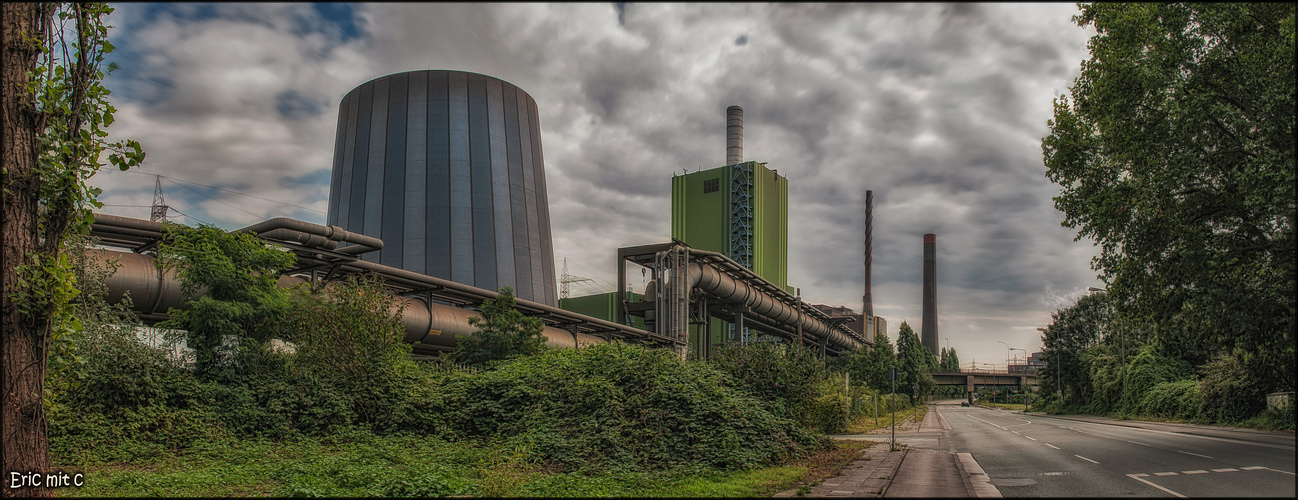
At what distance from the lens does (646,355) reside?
20031 mm

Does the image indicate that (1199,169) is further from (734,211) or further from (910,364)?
(910,364)

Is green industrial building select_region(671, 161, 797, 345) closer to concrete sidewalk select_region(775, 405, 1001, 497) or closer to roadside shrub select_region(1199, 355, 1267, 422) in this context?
roadside shrub select_region(1199, 355, 1267, 422)

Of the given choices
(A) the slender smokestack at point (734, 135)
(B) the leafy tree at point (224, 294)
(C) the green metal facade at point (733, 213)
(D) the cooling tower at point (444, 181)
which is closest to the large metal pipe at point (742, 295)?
(D) the cooling tower at point (444, 181)

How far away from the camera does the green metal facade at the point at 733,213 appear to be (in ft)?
297

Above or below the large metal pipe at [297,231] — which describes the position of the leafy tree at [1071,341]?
below

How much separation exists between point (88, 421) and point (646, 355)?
40.3 feet

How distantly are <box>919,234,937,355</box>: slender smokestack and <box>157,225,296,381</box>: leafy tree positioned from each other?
11818cm

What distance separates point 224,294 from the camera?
1898cm

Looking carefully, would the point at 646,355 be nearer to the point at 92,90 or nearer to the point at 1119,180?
the point at 92,90

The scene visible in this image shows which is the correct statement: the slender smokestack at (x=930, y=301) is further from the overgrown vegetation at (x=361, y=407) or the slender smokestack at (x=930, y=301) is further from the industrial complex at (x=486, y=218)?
the overgrown vegetation at (x=361, y=407)

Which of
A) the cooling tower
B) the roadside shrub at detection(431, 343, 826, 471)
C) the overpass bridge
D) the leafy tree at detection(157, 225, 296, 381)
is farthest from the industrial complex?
the overpass bridge

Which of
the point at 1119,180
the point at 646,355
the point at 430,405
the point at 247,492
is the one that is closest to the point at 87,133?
the point at 247,492

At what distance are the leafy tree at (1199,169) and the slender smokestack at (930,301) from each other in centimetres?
10592

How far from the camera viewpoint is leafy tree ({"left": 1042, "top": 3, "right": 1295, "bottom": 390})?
17641 millimetres
